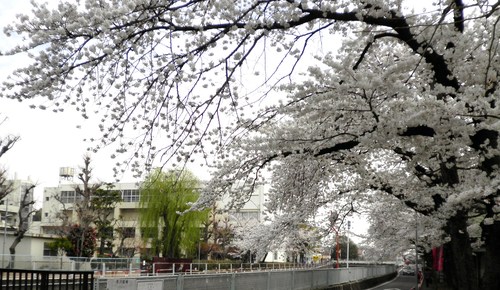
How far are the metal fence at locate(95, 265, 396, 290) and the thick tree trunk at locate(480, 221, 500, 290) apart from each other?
658 centimetres

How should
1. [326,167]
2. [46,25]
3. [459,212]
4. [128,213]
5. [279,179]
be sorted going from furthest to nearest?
[128,213] < [279,179] < [326,167] < [459,212] < [46,25]

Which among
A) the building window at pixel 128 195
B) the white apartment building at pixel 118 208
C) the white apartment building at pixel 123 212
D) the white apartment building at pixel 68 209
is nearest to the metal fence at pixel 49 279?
the white apartment building at pixel 68 209

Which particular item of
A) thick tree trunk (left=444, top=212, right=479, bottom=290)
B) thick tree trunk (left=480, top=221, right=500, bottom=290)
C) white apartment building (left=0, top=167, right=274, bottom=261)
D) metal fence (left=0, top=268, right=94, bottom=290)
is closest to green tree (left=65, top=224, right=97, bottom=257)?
white apartment building (left=0, top=167, right=274, bottom=261)

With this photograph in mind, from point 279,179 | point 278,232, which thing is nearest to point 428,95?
point 279,179

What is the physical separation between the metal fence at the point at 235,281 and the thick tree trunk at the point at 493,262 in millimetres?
6580

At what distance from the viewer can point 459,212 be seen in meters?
11.4

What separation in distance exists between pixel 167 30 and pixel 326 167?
7223mm

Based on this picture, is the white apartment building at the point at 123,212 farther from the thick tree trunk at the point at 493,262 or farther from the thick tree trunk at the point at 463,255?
the thick tree trunk at the point at 493,262

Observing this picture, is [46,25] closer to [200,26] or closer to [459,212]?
[200,26]

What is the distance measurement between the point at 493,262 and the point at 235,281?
24.8ft

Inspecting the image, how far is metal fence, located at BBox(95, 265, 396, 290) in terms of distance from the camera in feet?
34.7

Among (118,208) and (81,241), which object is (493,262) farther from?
(118,208)

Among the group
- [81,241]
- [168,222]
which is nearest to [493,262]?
[81,241]

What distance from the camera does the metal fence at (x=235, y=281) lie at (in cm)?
1058
